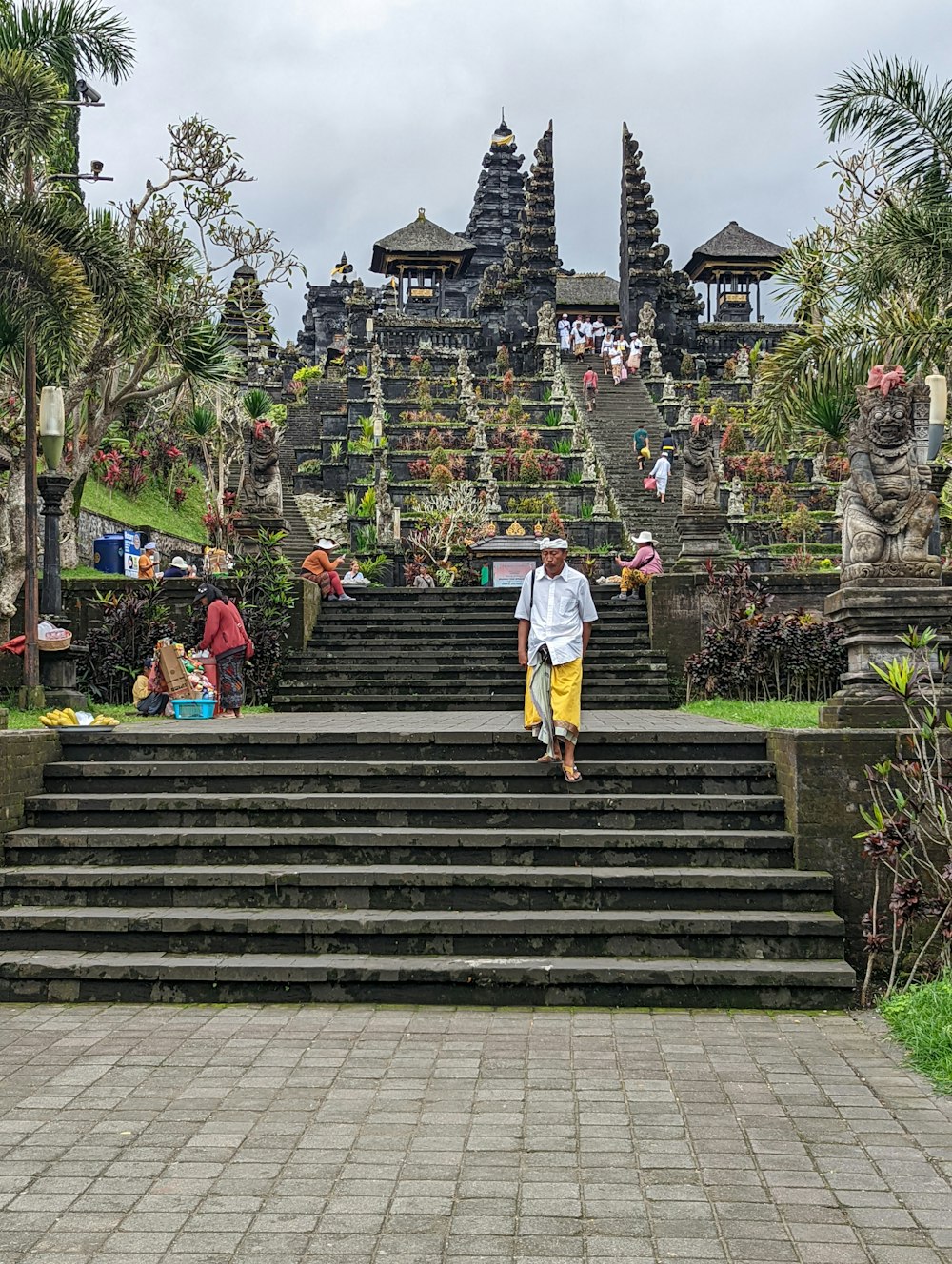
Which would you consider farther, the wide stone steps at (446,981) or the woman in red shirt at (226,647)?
the woman in red shirt at (226,647)

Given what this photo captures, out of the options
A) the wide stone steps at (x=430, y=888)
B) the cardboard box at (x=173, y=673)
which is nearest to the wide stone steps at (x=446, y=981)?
the wide stone steps at (x=430, y=888)

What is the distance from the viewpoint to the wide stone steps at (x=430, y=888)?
21.9 ft

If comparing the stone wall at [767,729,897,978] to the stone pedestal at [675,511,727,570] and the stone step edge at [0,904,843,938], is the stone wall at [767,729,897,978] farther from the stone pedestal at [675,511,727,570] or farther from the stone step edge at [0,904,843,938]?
the stone pedestal at [675,511,727,570]

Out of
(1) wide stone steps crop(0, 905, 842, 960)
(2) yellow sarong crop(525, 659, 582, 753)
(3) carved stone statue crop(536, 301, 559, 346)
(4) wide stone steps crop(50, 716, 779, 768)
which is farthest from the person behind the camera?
(3) carved stone statue crop(536, 301, 559, 346)

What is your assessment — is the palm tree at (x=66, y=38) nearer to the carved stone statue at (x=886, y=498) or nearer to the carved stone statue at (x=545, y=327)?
the carved stone statue at (x=886, y=498)

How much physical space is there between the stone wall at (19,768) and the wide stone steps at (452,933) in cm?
95

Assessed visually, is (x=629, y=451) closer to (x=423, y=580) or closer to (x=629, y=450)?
(x=629, y=450)

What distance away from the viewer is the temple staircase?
27250mm

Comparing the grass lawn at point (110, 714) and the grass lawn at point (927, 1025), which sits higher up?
the grass lawn at point (110, 714)

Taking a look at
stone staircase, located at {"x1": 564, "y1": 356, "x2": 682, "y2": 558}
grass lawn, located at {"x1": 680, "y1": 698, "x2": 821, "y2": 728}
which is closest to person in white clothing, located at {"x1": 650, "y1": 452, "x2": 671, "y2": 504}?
stone staircase, located at {"x1": 564, "y1": 356, "x2": 682, "y2": 558}

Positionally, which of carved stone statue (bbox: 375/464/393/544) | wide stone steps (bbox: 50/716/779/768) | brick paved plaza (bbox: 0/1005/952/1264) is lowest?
brick paved plaza (bbox: 0/1005/952/1264)

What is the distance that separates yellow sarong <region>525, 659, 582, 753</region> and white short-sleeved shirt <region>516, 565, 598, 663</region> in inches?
3.5

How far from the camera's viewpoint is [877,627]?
720 centimetres

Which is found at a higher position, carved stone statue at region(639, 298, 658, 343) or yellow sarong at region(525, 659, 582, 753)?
carved stone statue at region(639, 298, 658, 343)
